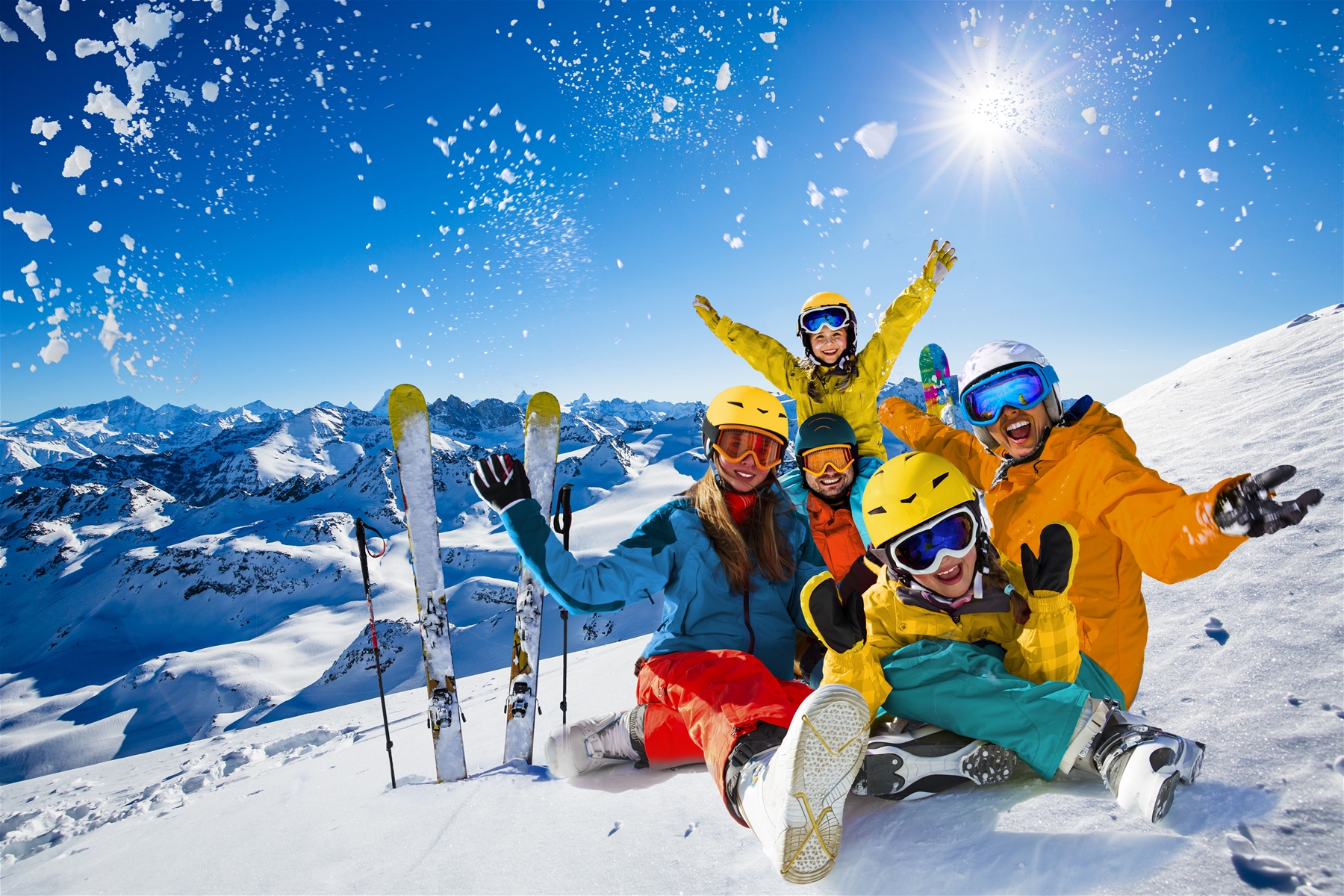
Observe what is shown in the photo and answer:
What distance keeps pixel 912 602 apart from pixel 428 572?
353cm

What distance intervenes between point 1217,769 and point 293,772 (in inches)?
266

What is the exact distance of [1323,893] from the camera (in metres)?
1.21

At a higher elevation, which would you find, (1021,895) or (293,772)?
(1021,895)

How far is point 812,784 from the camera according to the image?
64.5 inches

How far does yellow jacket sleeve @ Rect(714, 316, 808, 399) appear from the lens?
4555 mm

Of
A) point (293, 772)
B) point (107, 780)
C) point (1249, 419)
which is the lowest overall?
point (107, 780)

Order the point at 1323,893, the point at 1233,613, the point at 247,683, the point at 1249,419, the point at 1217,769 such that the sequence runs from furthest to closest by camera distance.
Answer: the point at 247,683 < the point at 1249,419 < the point at 1233,613 < the point at 1217,769 < the point at 1323,893

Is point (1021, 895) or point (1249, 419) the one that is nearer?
point (1021, 895)

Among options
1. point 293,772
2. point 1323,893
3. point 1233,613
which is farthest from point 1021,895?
point 293,772

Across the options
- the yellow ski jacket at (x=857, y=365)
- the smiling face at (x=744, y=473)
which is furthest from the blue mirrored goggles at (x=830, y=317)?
the smiling face at (x=744, y=473)

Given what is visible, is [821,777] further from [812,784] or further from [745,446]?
[745,446]

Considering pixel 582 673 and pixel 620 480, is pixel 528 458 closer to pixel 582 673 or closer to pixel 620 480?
pixel 582 673

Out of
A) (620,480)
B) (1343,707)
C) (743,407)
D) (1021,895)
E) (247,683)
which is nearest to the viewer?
(1021,895)

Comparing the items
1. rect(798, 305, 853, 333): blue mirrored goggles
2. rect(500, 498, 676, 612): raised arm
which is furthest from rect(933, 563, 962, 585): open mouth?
rect(798, 305, 853, 333): blue mirrored goggles
